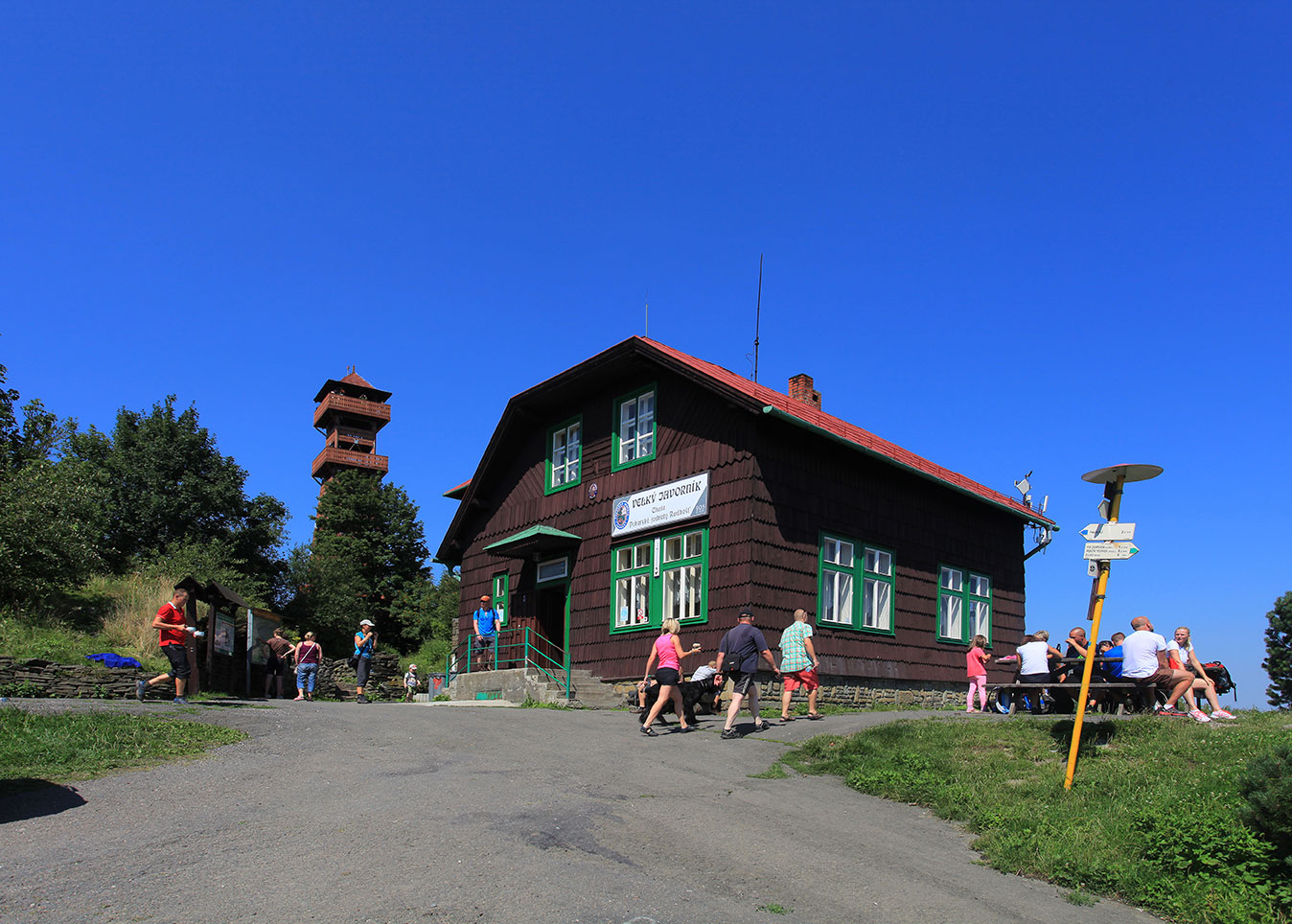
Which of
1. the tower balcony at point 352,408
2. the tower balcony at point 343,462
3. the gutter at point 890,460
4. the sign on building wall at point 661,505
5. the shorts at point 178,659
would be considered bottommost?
the shorts at point 178,659

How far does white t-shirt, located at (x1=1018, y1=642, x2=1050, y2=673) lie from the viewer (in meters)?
14.4

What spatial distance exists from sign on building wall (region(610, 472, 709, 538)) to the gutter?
2.11 meters

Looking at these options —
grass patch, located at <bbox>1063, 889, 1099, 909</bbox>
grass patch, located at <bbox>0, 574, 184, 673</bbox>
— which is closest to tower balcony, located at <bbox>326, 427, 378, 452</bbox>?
grass patch, located at <bbox>0, 574, 184, 673</bbox>

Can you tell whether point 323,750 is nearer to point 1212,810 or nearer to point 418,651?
point 1212,810

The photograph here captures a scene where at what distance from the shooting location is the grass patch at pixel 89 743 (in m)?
8.77

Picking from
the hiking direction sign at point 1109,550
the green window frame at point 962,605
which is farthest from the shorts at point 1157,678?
the green window frame at point 962,605

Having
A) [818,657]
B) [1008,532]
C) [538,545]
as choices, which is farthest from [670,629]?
[1008,532]

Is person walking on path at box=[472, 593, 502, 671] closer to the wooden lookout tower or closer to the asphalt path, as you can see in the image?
the asphalt path

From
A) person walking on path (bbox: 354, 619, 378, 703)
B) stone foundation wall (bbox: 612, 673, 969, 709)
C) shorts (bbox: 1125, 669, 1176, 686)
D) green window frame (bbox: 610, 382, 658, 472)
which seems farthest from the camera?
person walking on path (bbox: 354, 619, 378, 703)

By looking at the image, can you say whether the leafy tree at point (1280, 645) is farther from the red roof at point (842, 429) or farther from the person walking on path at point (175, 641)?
the person walking on path at point (175, 641)

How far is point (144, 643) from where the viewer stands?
25312 millimetres

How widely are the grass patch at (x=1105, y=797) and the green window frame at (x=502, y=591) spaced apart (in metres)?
13.0

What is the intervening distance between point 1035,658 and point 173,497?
A: 129 ft

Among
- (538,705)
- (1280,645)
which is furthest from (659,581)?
(1280,645)
